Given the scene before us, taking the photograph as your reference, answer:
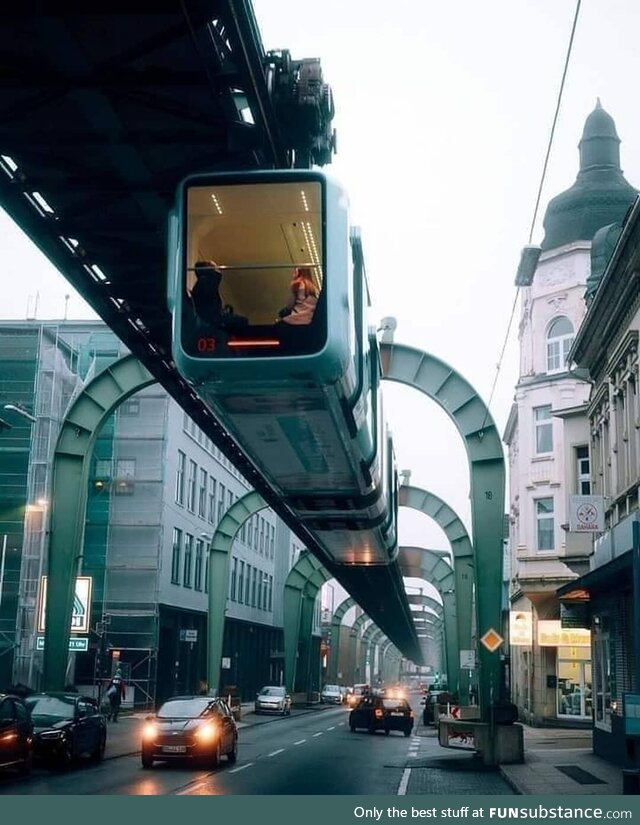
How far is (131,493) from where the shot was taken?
53.4 meters

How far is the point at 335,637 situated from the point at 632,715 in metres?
77.8

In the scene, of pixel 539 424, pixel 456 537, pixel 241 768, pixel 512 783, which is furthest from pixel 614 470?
pixel 539 424

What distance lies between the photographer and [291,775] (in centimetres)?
2162

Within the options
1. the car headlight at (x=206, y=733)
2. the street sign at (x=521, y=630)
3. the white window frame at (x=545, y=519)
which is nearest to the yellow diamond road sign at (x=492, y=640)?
the car headlight at (x=206, y=733)

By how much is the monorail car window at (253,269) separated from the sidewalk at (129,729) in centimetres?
1718

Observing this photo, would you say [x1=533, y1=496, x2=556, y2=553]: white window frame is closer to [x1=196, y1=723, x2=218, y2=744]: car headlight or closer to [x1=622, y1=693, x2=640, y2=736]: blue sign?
[x1=196, y1=723, x2=218, y2=744]: car headlight

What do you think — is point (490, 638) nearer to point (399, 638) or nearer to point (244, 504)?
point (244, 504)

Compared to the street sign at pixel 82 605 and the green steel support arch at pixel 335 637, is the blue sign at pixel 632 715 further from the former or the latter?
the green steel support arch at pixel 335 637

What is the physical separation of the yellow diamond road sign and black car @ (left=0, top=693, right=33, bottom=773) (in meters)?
10.1

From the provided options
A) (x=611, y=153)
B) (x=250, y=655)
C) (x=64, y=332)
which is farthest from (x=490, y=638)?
(x=250, y=655)

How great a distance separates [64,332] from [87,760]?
117 ft

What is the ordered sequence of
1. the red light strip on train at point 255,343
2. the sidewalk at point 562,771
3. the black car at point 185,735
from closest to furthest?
the red light strip on train at point 255,343 → the sidewalk at point 562,771 → the black car at point 185,735

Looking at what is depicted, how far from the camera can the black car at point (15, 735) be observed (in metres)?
19.5

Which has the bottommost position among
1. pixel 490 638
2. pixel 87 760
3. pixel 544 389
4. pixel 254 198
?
pixel 87 760
